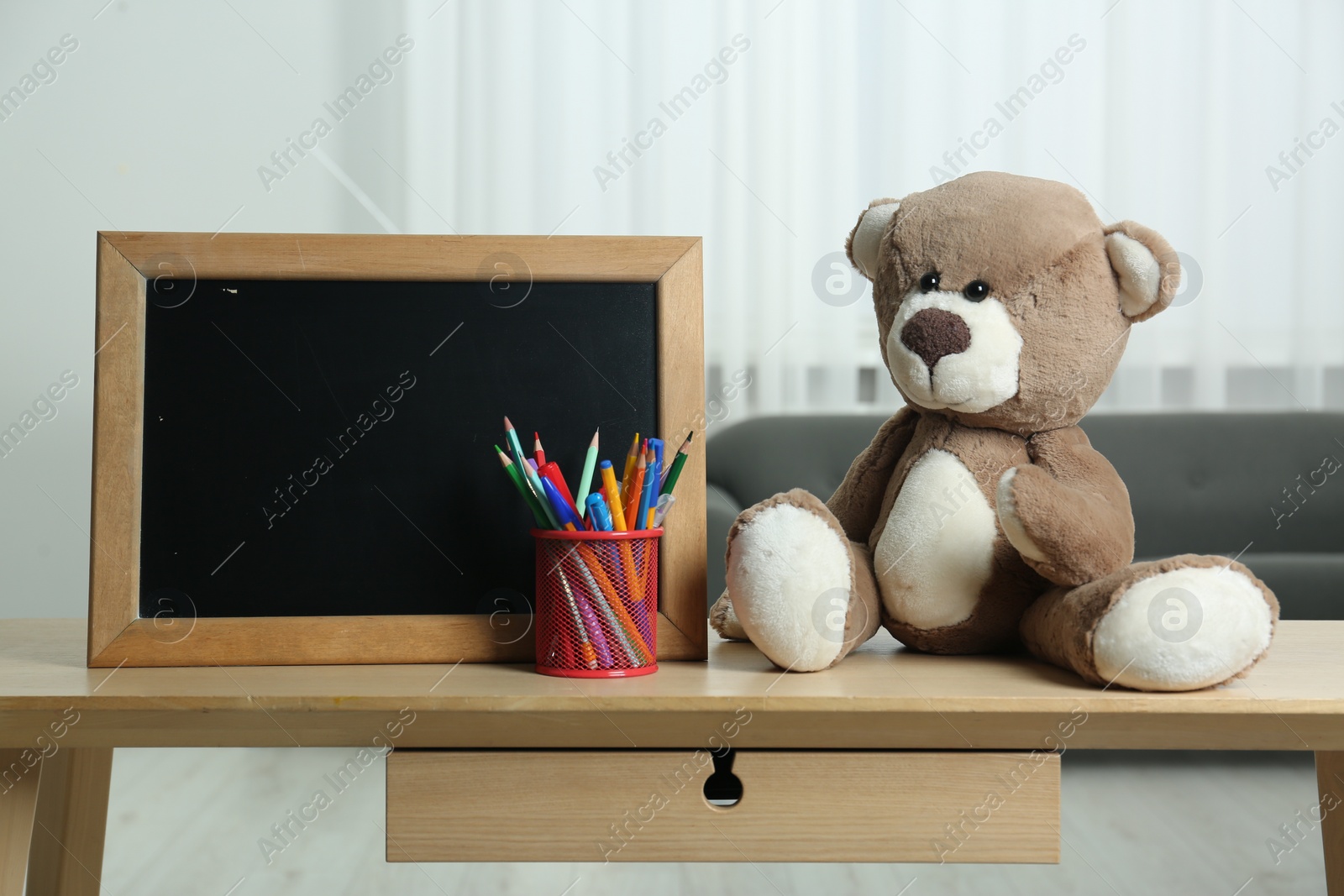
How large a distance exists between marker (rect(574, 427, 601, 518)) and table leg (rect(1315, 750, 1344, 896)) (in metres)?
0.59

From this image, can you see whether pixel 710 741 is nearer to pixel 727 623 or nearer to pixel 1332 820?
pixel 727 623

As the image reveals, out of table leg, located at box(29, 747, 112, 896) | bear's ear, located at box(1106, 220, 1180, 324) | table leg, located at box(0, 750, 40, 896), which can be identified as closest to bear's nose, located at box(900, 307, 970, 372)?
bear's ear, located at box(1106, 220, 1180, 324)

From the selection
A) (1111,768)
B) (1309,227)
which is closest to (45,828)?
(1111,768)

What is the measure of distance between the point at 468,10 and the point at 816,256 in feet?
3.32

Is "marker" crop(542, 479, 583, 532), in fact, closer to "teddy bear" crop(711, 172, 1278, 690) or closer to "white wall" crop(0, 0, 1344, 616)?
"teddy bear" crop(711, 172, 1278, 690)

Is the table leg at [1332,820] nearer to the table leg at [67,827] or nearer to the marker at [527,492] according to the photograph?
the marker at [527,492]

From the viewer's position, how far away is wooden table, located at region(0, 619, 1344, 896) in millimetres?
597

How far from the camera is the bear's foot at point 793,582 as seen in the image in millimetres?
669

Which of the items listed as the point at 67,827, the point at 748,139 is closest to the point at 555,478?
the point at 67,827

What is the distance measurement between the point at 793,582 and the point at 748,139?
6.30 ft

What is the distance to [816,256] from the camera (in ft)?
7.86

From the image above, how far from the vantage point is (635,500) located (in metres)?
0.71

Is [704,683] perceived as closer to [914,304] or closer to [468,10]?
[914,304]

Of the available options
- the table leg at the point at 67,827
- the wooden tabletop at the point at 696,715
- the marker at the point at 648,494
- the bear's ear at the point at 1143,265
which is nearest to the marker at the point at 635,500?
the marker at the point at 648,494
